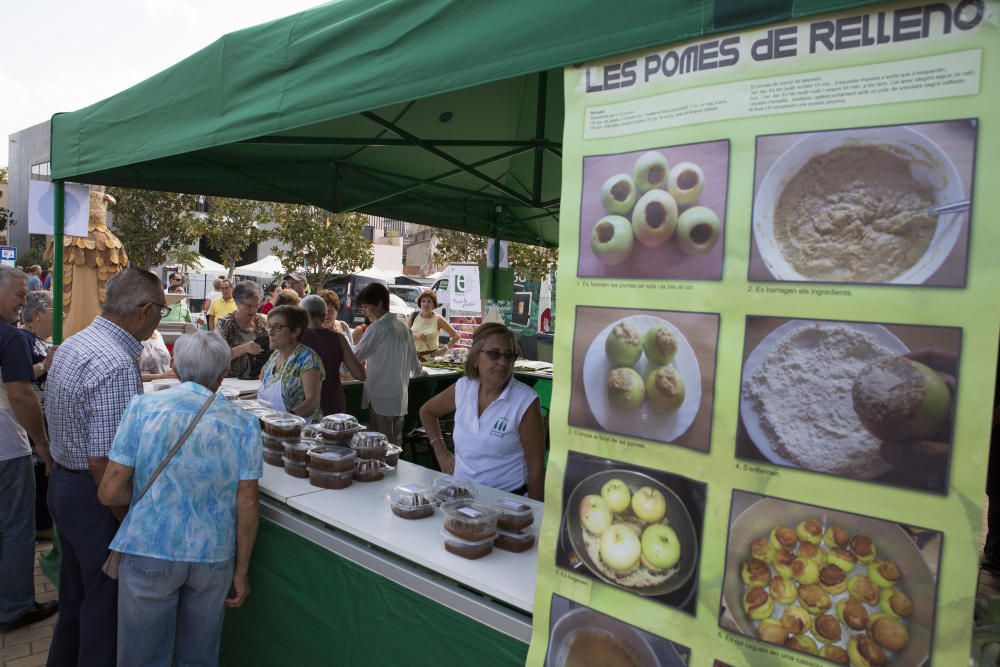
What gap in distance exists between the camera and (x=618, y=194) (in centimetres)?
133

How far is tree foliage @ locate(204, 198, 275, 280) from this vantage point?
57.8 ft

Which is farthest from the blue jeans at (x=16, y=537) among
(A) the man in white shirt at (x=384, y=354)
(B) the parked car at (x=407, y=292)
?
(B) the parked car at (x=407, y=292)

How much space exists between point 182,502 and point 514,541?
1133mm

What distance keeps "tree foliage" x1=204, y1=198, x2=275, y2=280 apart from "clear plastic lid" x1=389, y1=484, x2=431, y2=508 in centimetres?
1706

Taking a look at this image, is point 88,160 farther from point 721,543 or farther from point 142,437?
point 721,543

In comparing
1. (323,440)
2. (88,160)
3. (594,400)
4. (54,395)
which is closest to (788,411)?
(594,400)

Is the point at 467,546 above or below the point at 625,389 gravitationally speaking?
A: below

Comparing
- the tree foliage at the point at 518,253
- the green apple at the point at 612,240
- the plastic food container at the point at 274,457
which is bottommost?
the plastic food container at the point at 274,457

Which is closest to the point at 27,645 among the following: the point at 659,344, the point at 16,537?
the point at 16,537

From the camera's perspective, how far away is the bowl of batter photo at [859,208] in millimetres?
1001

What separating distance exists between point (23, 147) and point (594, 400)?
47.4 meters

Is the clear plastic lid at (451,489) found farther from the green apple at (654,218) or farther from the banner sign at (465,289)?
the banner sign at (465,289)

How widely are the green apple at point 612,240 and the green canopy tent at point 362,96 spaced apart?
37cm

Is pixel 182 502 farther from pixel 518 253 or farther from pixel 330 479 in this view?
pixel 518 253
